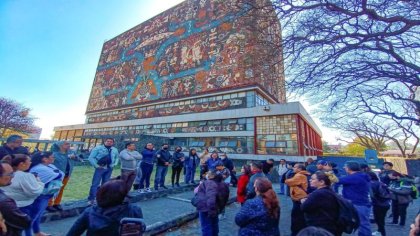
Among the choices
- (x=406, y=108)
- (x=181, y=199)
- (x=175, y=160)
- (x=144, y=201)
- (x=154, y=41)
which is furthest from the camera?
(x=154, y=41)

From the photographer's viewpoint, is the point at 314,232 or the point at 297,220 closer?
the point at 314,232

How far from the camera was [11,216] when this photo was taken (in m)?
1.85

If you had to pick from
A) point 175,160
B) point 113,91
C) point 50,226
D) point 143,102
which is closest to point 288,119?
point 175,160

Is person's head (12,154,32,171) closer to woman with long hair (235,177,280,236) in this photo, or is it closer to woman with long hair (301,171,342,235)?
woman with long hair (235,177,280,236)

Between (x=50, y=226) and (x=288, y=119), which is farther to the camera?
(x=288, y=119)

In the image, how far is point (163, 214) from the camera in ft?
16.6

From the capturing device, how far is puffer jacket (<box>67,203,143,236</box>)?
171cm

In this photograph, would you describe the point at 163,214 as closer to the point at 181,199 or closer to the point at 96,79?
the point at 181,199

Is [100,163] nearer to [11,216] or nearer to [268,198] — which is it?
[11,216]

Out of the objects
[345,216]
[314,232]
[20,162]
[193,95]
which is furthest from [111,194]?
[193,95]

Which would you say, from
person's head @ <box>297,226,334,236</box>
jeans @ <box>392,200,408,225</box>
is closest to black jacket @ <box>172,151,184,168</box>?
jeans @ <box>392,200,408,225</box>

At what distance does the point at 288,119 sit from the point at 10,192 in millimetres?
19007

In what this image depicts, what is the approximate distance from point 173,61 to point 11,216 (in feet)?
92.8

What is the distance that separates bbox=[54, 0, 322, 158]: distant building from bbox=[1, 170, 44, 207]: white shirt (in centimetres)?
1141
